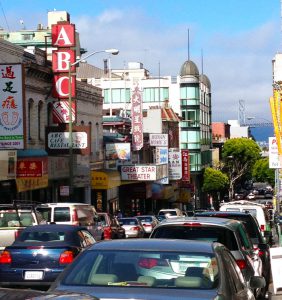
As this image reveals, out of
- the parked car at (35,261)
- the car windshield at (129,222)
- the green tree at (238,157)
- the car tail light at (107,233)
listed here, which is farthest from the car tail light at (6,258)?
the green tree at (238,157)

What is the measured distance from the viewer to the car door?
7962 millimetres

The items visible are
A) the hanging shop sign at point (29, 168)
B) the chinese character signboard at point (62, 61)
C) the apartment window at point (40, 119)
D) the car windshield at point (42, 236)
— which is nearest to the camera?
the car windshield at point (42, 236)

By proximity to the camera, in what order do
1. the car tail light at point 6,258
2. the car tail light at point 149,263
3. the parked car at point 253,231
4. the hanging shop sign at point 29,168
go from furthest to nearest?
1. the hanging shop sign at point 29,168
2. the parked car at point 253,231
3. the car tail light at point 6,258
4. the car tail light at point 149,263

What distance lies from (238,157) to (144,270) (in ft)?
362

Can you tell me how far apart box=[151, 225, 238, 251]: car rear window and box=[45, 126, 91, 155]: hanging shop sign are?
89.9 ft

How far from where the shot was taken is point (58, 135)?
4103 cm

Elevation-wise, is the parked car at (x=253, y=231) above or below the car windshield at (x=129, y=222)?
above

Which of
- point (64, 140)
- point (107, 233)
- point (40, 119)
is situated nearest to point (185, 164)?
point (40, 119)

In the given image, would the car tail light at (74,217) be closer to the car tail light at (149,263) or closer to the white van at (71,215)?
the white van at (71,215)

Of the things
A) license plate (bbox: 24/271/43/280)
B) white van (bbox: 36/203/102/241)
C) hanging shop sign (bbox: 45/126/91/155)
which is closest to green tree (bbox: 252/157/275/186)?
hanging shop sign (bbox: 45/126/91/155)

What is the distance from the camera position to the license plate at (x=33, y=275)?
15656 mm

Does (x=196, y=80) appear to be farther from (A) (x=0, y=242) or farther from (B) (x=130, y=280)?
(B) (x=130, y=280)

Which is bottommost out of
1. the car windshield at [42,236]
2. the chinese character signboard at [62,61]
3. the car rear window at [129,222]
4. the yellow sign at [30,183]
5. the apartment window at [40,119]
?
the car rear window at [129,222]

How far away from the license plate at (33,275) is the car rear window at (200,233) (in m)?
3.72
